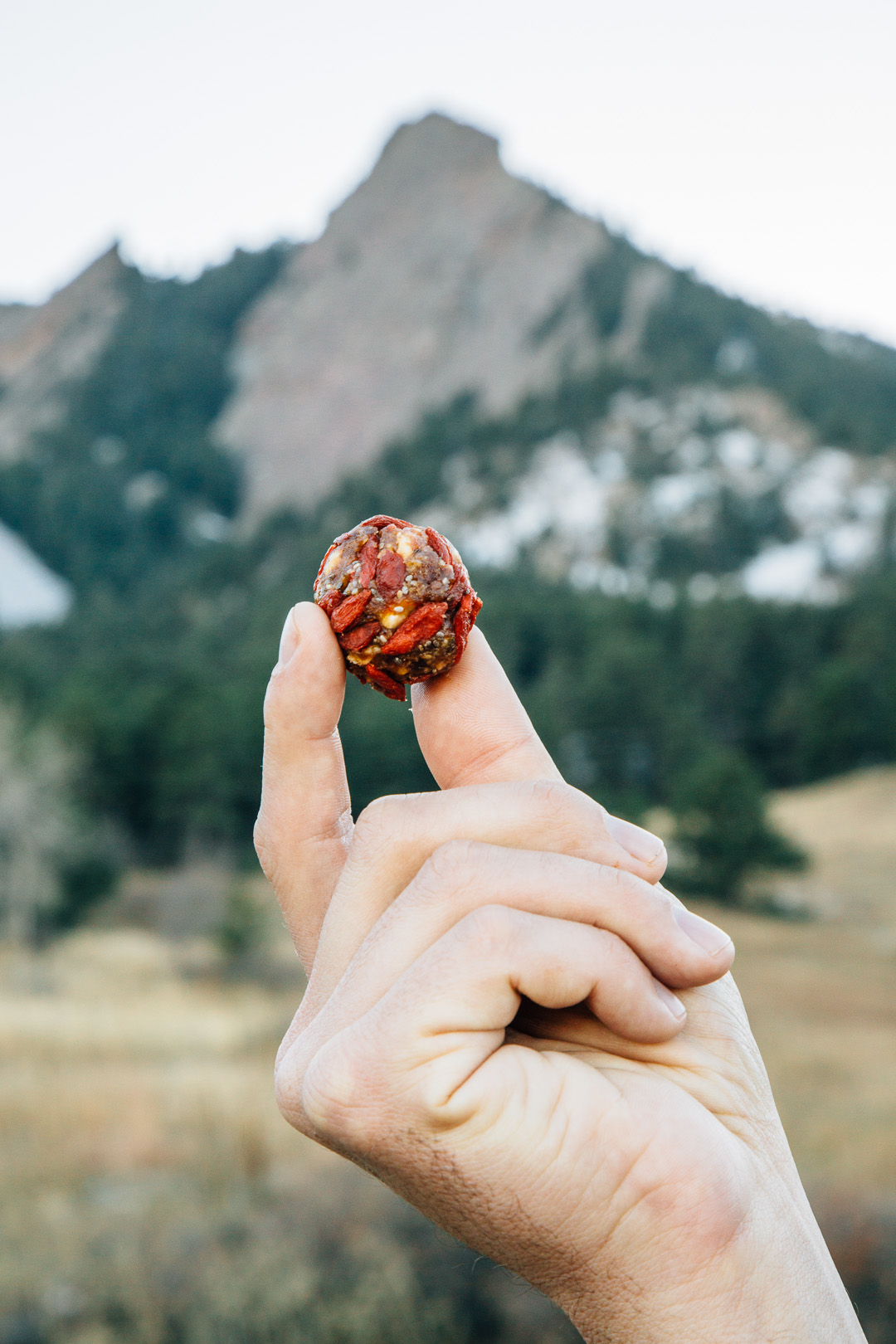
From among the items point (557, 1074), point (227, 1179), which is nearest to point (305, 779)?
point (557, 1074)

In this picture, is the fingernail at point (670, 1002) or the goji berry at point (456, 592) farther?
the goji berry at point (456, 592)

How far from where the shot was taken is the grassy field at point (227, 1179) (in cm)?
631

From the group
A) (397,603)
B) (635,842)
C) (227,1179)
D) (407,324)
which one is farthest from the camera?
(407,324)

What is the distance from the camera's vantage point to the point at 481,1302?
632cm

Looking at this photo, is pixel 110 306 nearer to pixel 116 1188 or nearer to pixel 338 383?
pixel 338 383

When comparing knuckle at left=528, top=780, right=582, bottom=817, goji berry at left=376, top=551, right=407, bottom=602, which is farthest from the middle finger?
goji berry at left=376, top=551, right=407, bottom=602

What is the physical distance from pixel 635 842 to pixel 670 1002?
0.28 m

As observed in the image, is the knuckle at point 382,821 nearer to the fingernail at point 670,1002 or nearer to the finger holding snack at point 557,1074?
the finger holding snack at point 557,1074

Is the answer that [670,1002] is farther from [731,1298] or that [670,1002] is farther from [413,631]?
[413,631]

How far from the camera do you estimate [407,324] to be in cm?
15088

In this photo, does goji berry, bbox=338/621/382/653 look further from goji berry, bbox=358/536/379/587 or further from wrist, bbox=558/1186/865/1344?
wrist, bbox=558/1186/865/1344

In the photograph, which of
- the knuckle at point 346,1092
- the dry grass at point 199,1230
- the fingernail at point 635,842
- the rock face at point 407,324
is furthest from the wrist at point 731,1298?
the rock face at point 407,324

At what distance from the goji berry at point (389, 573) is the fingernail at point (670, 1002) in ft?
3.24

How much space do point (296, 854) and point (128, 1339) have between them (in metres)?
6.15
